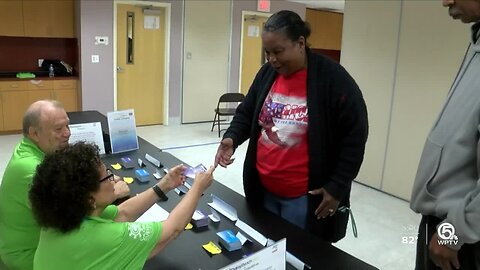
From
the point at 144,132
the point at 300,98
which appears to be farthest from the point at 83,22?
the point at 300,98

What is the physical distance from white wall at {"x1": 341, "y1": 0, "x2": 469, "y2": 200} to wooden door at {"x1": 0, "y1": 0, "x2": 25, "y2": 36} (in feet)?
14.8

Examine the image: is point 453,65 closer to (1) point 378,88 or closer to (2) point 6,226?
(1) point 378,88

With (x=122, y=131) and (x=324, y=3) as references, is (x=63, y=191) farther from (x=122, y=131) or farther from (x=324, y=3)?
(x=324, y=3)

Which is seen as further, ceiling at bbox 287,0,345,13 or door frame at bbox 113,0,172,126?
ceiling at bbox 287,0,345,13

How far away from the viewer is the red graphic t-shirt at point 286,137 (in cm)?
174

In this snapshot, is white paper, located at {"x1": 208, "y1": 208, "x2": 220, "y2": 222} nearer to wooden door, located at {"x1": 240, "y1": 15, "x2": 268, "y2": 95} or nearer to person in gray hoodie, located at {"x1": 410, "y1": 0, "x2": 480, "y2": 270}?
person in gray hoodie, located at {"x1": 410, "y1": 0, "x2": 480, "y2": 270}

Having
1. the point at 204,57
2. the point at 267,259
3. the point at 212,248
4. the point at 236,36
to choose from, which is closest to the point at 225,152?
the point at 212,248

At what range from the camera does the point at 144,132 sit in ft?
21.7

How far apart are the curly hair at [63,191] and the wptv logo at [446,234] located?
0.99m

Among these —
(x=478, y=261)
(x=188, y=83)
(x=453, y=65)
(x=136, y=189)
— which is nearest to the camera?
(x=478, y=261)

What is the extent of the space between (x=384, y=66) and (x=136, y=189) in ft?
10.1

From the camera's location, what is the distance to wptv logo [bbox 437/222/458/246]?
3.80 ft

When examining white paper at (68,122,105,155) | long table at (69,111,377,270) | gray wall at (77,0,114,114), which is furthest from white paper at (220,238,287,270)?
gray wall at (77,0,114,114)

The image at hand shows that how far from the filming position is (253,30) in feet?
26.2
